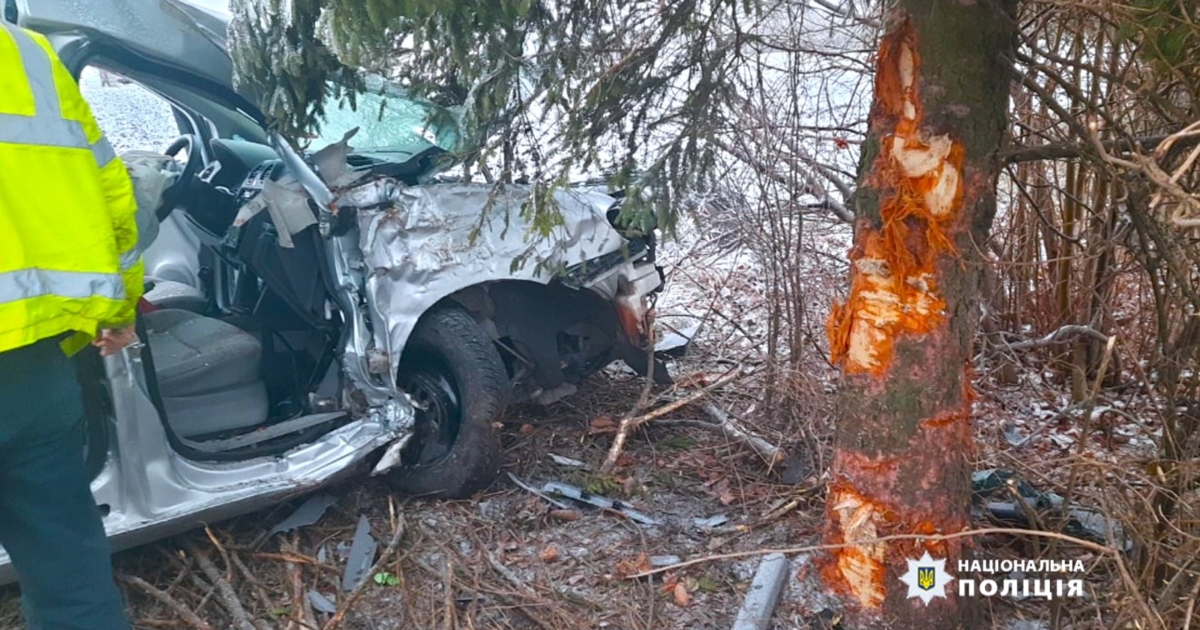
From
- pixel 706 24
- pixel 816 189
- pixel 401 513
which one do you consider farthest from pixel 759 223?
pixel 401 513

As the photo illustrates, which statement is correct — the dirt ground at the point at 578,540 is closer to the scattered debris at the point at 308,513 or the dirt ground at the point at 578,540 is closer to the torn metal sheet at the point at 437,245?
the scattered debris at the point at 308,513

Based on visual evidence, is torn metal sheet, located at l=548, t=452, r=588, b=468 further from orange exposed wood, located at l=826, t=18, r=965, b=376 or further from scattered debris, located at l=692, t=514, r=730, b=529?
orange exposed wood, located at l=826, t=18, r=965, b=376

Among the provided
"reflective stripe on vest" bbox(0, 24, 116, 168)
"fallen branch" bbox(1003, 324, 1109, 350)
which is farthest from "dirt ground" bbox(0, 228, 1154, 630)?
"reflective stripe on vest" bbox(0, 24, 116, 168)

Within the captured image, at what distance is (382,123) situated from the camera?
3885mm

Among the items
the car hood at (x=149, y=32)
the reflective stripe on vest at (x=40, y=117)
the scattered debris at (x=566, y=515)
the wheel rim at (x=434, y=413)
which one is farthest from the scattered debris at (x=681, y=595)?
the car hood at (x=149, y=32)

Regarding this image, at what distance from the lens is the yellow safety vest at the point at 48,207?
191cm

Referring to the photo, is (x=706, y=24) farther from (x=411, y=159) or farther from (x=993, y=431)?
(x=993, y=431)

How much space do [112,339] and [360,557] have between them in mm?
1213

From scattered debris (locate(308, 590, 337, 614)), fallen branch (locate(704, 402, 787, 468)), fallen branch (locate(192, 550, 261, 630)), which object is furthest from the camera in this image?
fallen branch (locate(704, 402, 787, 468))

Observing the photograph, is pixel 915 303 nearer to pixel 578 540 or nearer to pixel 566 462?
pixel 578 540

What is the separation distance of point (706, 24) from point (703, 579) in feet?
6.31

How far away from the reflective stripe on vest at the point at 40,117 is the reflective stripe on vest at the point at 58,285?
0.30 m

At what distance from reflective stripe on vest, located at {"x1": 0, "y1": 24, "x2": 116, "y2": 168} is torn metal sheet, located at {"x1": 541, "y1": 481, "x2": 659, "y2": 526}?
2139 millimetres

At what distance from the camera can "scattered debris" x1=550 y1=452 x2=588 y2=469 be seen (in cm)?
380
